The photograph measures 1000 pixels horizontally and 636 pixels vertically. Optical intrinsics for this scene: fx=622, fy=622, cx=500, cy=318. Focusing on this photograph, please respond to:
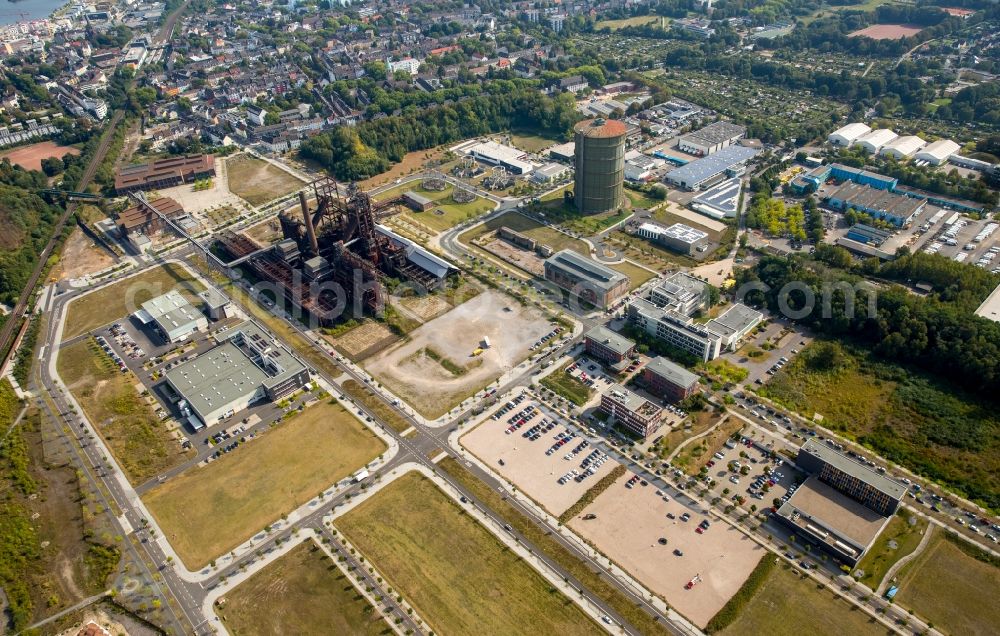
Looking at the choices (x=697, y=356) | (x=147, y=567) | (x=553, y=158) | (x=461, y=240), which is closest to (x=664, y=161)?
(x=553, y=158)

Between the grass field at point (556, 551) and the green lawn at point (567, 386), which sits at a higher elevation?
the green lawn at point (567, 386)

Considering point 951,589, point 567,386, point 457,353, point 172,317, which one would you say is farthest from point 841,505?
point 172,317

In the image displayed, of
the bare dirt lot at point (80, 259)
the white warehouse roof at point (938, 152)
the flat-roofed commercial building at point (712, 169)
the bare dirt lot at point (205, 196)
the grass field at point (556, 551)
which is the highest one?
the white warehouse roof at point (938, 152)

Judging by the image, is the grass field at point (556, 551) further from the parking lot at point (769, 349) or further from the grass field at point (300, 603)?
the parking lot at point (769, 349)

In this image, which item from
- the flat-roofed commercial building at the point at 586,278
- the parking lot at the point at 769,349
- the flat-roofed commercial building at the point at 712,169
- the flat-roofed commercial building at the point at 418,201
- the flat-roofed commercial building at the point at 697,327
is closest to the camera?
the parking lot at the point at 769,349

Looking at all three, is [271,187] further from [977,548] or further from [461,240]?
[977,548]

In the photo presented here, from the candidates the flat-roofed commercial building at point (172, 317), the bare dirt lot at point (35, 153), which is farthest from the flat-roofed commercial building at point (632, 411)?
the bare dirt lot at point (35, 153)

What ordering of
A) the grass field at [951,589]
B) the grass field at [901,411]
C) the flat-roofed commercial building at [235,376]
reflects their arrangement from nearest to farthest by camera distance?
the grass field at [951,589], the grass field at [901,411], the flat-roofed commercial building at [235,376]
